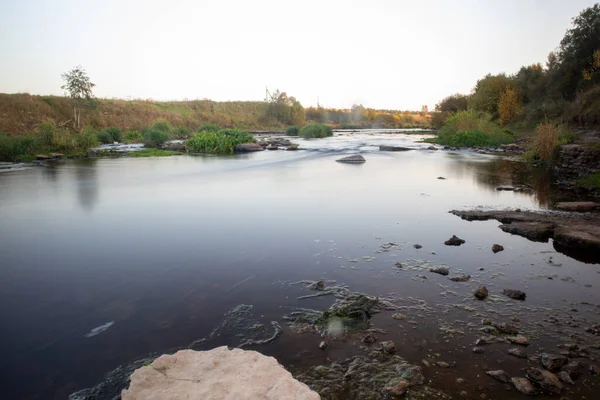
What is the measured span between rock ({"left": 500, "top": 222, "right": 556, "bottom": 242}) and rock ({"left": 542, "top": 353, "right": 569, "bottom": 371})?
14.6 feet

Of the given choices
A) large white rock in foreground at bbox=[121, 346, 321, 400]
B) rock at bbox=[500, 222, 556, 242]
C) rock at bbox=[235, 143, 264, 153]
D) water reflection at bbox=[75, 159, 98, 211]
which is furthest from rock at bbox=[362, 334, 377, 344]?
rock at bbox=[235, 143, 264, 153]

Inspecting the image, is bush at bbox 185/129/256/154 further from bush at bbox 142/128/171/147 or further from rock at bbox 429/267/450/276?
rock at bbox 429/267/450/276

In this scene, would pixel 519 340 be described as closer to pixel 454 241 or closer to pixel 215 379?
pixel 215 379

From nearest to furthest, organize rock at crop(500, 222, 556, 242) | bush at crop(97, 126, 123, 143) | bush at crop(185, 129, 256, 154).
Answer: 1. rock at crop(500, 222, 556, 242)
2. bush at crop(185, 129, 256, 154)
3. bush at crop(97, 126, 123, 143)

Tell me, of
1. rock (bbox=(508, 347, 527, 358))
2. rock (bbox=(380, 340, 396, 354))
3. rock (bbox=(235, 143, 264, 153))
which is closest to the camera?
rock (bbox=(508, 347, 527, 358))

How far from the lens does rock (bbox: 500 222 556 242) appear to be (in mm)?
7621

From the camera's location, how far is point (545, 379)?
3416 mm

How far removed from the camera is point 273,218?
32.7ft

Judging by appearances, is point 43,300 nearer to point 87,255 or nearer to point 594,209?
point 87,255

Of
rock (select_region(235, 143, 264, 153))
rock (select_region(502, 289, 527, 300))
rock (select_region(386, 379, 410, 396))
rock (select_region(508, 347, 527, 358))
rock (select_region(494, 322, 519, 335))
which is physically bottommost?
rock (select_region(386, 379, 410, 396))

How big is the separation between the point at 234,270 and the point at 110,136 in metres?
38.7

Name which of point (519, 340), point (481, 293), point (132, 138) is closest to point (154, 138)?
point (132, 138)

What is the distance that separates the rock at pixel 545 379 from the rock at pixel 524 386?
0.29 feet

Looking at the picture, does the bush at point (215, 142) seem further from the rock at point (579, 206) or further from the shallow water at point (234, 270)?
the rock at point (579, 206)
